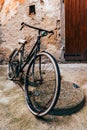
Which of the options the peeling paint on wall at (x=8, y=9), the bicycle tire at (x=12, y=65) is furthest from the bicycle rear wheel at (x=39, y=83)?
the peeling paint on wall at (x=8, y=9)

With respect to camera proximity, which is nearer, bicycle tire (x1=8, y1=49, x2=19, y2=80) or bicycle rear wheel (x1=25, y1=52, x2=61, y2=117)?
bicycle rear wheel (x1=25, y1=52, x2=61, y2=117)

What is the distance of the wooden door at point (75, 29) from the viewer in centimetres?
580

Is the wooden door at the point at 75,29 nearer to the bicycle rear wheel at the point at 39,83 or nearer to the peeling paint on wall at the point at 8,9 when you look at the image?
the peeling paint on wall at the point at 8,9

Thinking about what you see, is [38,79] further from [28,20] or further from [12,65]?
[28,20]

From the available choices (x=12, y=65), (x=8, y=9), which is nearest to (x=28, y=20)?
(x=8, y=9)

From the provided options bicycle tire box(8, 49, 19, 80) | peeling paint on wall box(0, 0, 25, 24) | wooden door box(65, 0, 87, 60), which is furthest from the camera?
peeling paint on wall box(0, 0, 25, 24)

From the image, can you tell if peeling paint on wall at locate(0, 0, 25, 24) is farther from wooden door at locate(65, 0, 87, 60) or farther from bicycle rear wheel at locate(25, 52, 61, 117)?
bicycle rear wheel at locate(25, 52, 61, 117)

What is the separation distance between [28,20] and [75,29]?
1.16 metres

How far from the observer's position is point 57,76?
3.31 meters

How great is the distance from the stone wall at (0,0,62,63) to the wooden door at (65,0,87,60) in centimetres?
22

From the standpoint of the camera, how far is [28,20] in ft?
19.7

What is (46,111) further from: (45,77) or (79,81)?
(79,81)

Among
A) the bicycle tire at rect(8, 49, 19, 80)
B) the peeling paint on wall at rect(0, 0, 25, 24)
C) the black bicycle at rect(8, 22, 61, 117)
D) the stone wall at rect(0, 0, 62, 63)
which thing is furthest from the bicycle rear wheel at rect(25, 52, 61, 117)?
the peeling paint on wall at rect(0, 0, 25, 24)

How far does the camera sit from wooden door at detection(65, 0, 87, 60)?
580cm
